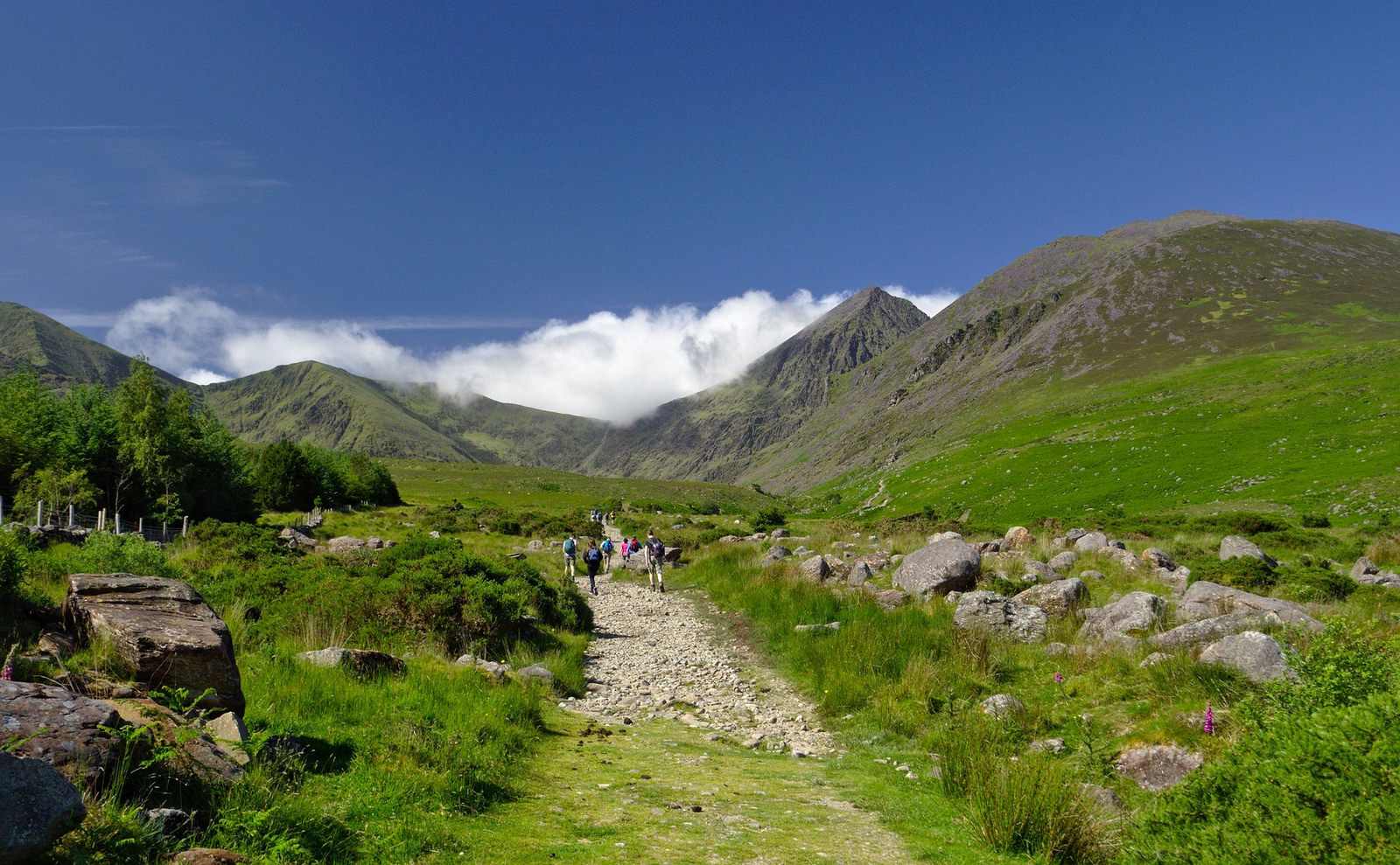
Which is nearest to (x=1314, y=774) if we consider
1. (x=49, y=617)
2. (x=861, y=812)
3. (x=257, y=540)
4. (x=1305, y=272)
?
(x=861, y=812)

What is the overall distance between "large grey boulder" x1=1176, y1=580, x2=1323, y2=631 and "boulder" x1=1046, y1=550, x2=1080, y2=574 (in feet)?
18.0

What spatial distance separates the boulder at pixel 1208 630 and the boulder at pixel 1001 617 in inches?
107

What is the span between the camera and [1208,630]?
9281 millimetres

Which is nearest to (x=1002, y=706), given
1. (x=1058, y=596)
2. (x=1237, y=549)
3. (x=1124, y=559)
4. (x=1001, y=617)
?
(x=1001, y=617)

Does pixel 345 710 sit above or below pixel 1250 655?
below

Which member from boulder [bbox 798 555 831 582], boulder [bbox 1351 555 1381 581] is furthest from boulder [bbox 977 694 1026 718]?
boulder [bbox 1351 555 1381 581]

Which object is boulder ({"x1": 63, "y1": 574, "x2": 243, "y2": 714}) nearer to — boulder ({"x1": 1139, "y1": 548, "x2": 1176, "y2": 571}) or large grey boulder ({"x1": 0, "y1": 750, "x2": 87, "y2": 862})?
large grey boulder ({"x1": 0, "y1": 750, "x2": 87, "y2": 862})

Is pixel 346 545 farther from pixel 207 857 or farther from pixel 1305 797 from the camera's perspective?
pixel 1305 797

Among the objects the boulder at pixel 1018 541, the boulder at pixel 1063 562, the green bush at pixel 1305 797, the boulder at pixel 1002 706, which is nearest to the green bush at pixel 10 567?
the green bush at pixel 1305 797

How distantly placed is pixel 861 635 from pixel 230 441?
6768 centimetres

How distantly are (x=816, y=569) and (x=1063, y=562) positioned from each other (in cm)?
723

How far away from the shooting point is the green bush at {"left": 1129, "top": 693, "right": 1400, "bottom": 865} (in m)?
2.93

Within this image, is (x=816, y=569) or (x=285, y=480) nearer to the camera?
(x=816, y=569)

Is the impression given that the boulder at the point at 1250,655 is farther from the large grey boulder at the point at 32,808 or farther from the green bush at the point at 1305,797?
the large grey boulder at the point at 32,808
